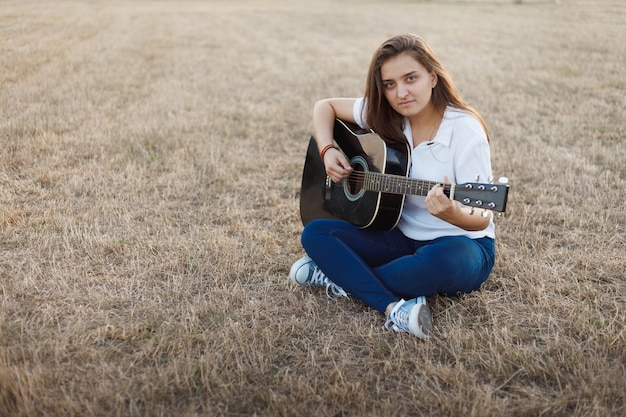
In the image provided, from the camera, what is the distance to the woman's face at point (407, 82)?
3162 millimetres

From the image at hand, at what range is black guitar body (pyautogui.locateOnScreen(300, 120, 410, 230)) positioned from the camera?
3.28 metres

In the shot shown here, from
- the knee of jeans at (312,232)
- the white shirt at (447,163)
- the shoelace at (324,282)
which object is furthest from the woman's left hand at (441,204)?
the shoelace at (324,282)

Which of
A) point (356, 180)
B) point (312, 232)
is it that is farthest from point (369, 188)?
point (312, 232)

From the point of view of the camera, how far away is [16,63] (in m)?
8.32

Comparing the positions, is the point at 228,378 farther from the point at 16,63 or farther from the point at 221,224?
the point at 16,63

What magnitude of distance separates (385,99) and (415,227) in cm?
75

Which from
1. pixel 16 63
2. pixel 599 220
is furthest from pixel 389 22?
→ pixel 599 220

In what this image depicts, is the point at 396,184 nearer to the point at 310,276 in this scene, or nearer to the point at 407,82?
the point at 407,82

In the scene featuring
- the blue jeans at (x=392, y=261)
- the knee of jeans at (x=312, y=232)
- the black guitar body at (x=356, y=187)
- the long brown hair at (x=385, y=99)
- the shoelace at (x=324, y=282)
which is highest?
the long brown hair at (x=385, y=99)

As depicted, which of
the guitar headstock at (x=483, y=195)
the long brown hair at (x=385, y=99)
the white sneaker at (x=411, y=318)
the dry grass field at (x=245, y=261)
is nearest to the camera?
the dry grass field at (x=245, y=261)

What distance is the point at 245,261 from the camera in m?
3.84

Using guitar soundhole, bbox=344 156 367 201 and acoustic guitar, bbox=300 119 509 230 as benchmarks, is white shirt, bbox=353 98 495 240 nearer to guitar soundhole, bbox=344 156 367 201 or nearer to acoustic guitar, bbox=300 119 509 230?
acoustic guitar, bbox=300 119 509 230

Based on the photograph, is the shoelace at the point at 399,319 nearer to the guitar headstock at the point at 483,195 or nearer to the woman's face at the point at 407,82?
the guitar headstock at the point at 483,195

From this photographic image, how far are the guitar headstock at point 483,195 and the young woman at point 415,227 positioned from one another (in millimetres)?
97
